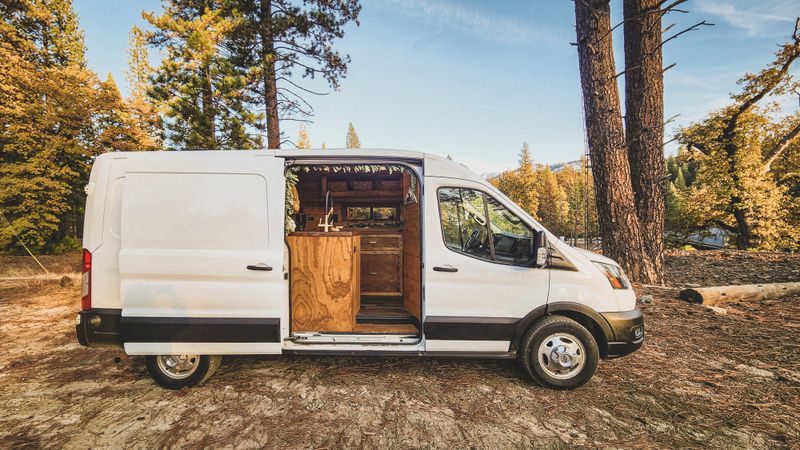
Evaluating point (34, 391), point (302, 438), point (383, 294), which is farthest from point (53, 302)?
point (302, 438)

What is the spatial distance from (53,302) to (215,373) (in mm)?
6035

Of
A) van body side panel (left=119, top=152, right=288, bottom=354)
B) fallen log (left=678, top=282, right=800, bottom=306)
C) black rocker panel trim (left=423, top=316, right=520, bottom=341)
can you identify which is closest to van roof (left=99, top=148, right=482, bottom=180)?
van body side panel (left=119, top=152, right=288, bottom=354)

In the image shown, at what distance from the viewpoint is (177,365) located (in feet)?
9.98

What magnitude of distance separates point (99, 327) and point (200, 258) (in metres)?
1.12

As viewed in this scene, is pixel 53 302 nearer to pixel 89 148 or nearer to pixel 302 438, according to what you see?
pixel 302 438

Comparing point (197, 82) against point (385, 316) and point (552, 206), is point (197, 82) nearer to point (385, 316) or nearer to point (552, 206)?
point (385, 316)

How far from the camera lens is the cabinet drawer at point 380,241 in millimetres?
5673

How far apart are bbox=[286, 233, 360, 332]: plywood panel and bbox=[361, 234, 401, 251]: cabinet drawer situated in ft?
6.57

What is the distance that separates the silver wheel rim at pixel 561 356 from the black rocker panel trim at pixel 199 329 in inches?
99.8

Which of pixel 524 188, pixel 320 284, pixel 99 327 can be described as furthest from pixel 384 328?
pixel 524 188

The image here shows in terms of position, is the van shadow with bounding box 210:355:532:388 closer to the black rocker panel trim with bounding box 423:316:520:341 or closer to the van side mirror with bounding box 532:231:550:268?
the black rocker panel trim with bounding box 423:316:520:341

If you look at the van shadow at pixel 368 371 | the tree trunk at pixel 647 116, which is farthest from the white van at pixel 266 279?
the tree trunk at pixel 647 116

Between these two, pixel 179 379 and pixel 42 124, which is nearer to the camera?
pixel 179 379

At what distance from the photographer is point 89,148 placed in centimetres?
1345
